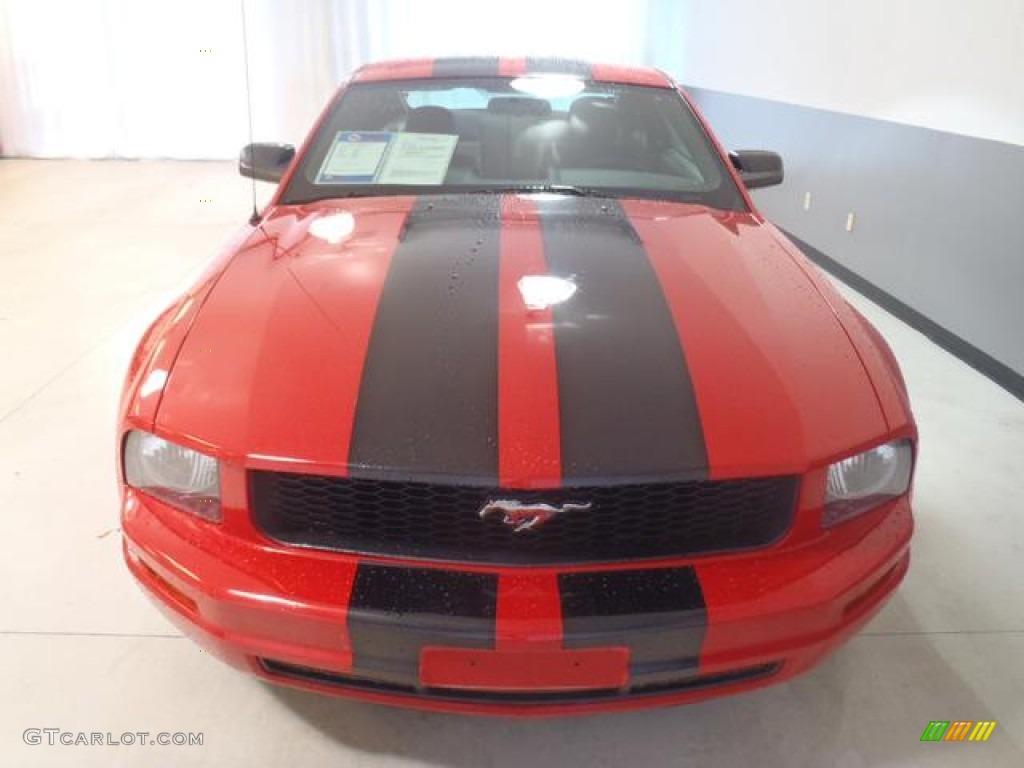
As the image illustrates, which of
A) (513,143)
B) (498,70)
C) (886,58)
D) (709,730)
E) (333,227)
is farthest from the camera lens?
(886,58)

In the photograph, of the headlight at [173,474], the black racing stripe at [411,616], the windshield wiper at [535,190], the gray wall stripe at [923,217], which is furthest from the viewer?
the gray wall stripe at [923,217]

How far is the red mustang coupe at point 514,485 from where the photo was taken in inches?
47.5

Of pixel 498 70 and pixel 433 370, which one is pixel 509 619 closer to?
pixel 433 370

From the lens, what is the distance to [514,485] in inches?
46.9

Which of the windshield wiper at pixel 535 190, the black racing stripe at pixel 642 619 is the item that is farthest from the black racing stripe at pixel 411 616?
the windshield wiper at pixel 535 190

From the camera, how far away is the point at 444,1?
7723 millimetres

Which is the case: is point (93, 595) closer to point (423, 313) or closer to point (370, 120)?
point (423, 313)

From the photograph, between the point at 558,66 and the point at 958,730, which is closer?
the point at 958,730

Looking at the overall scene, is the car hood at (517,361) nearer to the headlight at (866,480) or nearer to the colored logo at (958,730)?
the headlight at (866,480)

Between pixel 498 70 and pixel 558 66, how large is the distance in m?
0.20

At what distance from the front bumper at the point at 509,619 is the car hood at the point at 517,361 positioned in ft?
0.53

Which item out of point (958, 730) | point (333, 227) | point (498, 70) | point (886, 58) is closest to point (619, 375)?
point (333, 227)

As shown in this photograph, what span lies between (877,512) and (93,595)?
5.48ft

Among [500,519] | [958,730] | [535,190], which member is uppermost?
[535,190]
